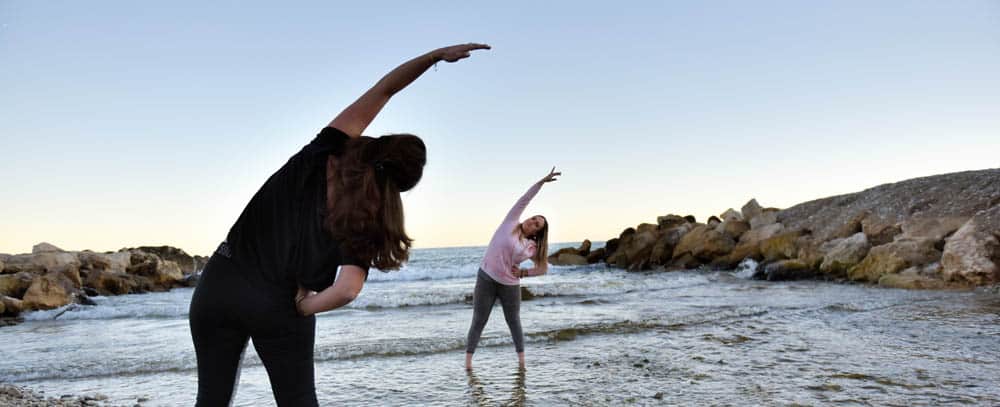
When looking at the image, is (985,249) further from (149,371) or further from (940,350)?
(149,371)

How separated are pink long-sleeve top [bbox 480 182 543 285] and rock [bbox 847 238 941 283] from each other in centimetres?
1312

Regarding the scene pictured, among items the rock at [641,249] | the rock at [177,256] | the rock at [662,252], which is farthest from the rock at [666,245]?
the rock at [177,256]

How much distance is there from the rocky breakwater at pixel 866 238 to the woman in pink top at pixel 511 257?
1155cm

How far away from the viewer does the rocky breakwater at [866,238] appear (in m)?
14.2

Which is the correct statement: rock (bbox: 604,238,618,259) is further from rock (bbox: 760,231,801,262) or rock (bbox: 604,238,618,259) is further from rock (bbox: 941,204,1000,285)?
rock (bbox: 941,204,1000,285)

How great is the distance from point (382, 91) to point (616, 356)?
6132 millimetres

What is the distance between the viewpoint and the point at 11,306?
14.4m

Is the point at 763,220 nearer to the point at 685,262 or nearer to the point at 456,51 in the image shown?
the point at 685,262

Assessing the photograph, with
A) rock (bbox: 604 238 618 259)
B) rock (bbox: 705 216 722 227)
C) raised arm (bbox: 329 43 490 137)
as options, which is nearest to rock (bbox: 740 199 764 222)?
rock (bbox: 705 216 722 227)

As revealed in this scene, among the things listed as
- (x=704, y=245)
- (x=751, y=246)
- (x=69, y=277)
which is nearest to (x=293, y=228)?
(x=69, y=277)

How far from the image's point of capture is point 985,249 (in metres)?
13.7

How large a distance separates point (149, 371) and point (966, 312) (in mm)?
11709

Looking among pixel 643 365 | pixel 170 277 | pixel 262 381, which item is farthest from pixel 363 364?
pixel 170 277

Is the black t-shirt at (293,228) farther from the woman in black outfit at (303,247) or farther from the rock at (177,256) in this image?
the rock at (177,256)
